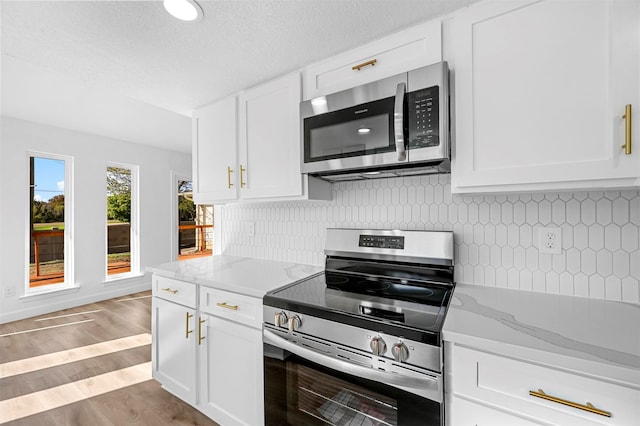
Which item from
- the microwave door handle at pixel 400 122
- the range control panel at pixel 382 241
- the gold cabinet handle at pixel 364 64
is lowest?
the range control panel at pixel 382 241

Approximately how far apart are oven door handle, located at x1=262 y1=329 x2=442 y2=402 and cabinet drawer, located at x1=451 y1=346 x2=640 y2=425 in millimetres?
71

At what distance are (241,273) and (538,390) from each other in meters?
1.51

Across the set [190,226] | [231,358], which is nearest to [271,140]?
[231,358]

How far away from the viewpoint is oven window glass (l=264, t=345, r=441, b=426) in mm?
1021

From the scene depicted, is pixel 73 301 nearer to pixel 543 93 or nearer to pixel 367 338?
pixel 367 338

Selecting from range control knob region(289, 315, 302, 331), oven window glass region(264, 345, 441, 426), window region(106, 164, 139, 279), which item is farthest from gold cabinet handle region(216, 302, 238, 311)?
window region(106, 164, 139, 279)

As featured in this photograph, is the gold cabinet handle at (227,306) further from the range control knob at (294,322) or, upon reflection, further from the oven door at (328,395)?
the range control knob at (294,322)

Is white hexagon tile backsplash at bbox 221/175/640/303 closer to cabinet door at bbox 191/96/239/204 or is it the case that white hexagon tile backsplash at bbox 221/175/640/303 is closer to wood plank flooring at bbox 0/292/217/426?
cabinet door at bbox 191/96/239/204

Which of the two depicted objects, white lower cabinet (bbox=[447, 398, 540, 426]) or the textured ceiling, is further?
the textured ceiling

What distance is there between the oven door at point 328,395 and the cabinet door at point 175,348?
0.65 m

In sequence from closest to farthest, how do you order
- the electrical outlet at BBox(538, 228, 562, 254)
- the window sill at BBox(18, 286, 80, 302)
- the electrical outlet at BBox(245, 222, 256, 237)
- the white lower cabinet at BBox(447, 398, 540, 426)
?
1. the white lower cabinet at BBox(447, 398, 540, 426)
2. the electrical outlet at BBox(538, 228, 562, 254)
3. the electrical outlet at BBox(245, 222, 256, 237)
4. the window sill at BBox(18, 286, 80, 302)

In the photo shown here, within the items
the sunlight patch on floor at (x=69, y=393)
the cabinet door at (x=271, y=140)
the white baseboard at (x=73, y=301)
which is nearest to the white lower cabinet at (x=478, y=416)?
the cabinet door at (x=271, y=140)

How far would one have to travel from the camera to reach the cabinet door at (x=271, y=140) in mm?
1745

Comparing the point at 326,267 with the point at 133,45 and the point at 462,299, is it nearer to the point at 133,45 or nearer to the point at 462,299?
the point at 462,299
